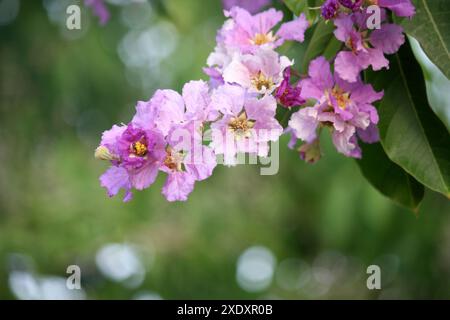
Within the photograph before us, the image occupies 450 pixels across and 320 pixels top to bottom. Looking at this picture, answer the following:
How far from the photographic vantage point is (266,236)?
12.8 ft

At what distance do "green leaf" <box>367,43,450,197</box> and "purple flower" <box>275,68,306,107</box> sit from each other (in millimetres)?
168

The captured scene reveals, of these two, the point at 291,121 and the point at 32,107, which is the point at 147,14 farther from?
the point at 291,121

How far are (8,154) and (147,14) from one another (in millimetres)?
1197

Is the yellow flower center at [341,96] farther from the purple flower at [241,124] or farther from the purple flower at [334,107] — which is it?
the purple flower at [241,124]

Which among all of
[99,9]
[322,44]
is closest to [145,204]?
[99,9]

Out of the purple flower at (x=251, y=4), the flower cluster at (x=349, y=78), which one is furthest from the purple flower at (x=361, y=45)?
the purple flower at (x=251, y=4)

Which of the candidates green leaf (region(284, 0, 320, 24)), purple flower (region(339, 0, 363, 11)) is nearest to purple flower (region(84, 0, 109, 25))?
green leaf (region(284, 0, 320, 24))

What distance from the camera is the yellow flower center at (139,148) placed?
92 centimetres

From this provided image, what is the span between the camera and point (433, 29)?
3.35 feet

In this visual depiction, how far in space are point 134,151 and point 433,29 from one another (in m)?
0.48

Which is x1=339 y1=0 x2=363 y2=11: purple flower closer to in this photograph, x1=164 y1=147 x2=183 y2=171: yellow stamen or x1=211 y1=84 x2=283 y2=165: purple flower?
x1=211 y1=84 x2=283 y2=165: purple flower

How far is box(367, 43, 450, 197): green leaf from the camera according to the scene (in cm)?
105

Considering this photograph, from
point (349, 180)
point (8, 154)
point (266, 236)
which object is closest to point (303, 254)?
point (266, 236)

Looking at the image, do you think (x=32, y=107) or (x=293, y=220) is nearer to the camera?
(x=32, y=107)
